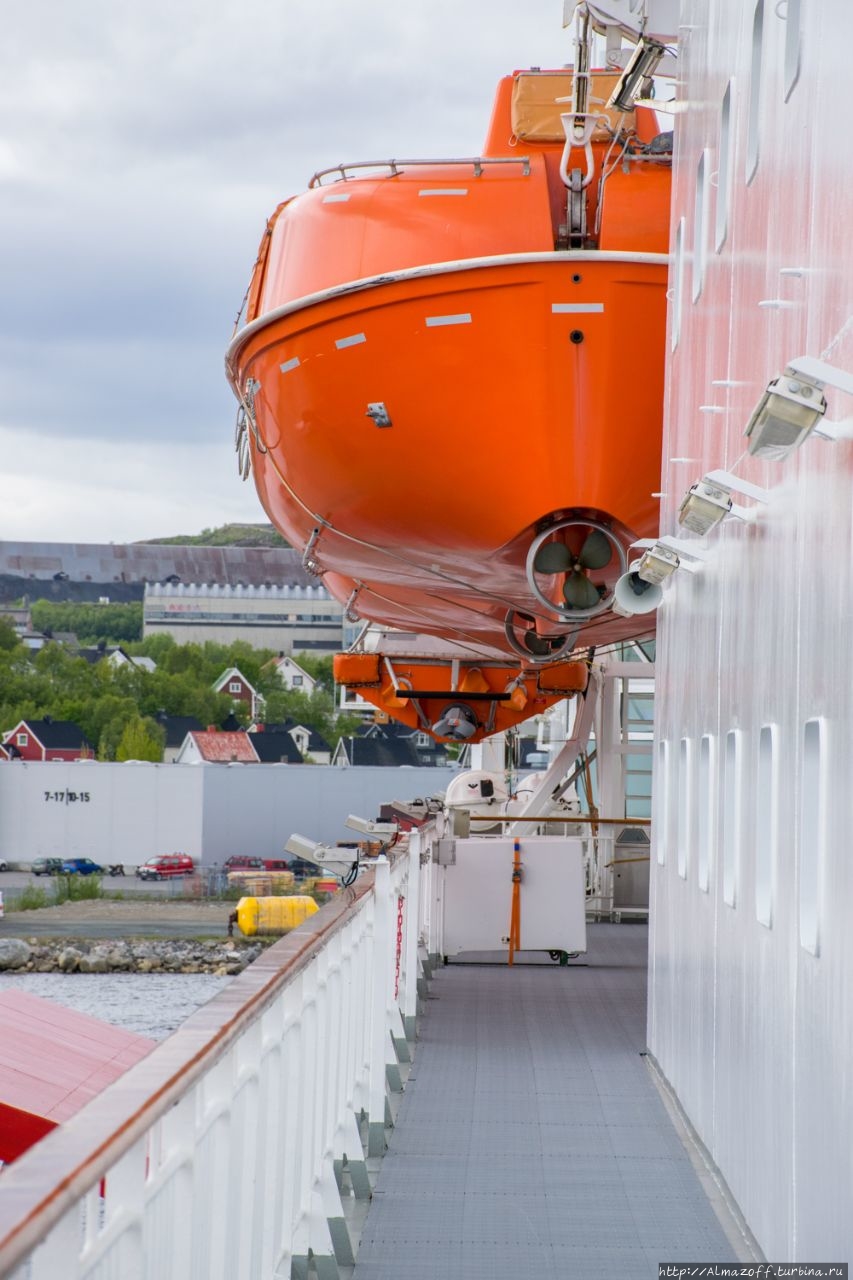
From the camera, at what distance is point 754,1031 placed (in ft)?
12.0

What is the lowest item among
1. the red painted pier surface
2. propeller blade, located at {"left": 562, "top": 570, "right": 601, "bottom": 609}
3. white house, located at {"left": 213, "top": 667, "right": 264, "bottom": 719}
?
the red painted pier surface

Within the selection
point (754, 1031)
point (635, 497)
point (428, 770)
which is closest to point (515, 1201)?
point (754, 1031)

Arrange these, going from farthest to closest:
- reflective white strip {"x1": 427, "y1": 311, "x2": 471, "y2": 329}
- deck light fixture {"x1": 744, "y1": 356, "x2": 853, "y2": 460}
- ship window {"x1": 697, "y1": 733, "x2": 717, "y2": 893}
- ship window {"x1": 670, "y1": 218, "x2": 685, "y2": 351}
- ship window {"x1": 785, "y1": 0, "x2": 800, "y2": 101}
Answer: reflective white strip {"x1": 427, "y1": 311, "x2": 471, "y2": 329}, ship window {"x1": 670, "y1": 218, "x2": 685, "y2": 351}, ship window {"x1": 697, "y1": 733, "x2": 717, "y2": 893}, ship window {"x1": 785, "y1": 0, "x2": 800, "y2": 101}, deck light fixture {"x1": 744, "y1": 356, "x2": 853, "y2": 460}

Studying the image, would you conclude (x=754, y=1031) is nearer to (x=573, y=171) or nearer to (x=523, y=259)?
(x=523, y=259)

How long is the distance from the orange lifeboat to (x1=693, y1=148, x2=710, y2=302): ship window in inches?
64.9

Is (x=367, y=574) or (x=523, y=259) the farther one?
(x=367, y=574)

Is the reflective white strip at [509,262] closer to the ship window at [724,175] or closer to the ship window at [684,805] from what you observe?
the ship window at [724,175]

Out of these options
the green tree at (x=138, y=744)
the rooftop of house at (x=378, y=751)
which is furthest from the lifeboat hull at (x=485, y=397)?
the green tree at (x=138, y=744)

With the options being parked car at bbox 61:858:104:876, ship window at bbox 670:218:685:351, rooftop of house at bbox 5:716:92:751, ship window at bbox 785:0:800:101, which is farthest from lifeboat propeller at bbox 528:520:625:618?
rooftop of house at bbox 5:716:92:751

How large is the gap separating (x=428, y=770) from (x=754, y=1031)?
5755 centimetres

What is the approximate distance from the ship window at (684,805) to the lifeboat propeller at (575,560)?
87.6 inches

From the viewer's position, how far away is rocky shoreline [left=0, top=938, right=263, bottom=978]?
150ft

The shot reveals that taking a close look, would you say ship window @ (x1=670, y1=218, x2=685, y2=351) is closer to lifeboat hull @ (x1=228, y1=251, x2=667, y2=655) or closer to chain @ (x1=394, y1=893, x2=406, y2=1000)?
lifeboat hull @ (x1=228, y1=251, x2=667, y2=655)

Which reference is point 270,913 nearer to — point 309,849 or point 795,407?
point 309,849
